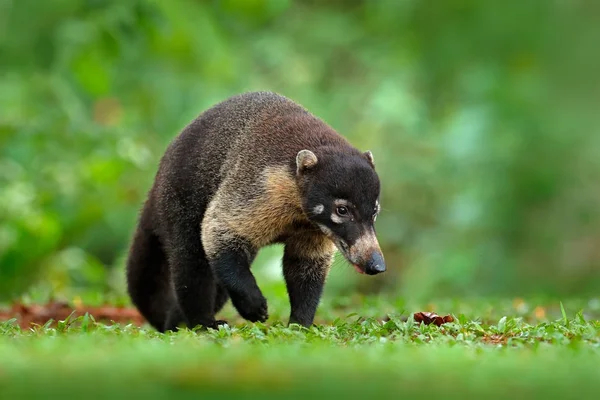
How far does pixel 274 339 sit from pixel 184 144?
8.53 ft

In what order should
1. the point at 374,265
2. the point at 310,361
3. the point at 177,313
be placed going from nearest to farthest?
the point at 310,361, the point at 374,265, the point at 177,313

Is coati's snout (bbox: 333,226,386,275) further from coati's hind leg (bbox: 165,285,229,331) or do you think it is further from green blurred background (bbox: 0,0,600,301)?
green blurred background (bbox: 0,0,600,301)

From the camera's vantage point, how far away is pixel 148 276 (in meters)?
9.14

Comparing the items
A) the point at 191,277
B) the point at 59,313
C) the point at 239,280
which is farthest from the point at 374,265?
the point at 59,313

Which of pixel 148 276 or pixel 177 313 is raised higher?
pixel 148 276

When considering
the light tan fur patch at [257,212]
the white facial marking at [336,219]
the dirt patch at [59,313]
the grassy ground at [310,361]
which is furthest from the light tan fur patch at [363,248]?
the dirt patch at [59,313]

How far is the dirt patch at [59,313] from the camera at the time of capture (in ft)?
30.2

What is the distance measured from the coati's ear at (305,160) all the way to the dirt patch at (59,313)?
8.09 feet

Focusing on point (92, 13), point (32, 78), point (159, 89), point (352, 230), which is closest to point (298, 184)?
point (352, 230)

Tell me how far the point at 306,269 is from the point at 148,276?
1730mm

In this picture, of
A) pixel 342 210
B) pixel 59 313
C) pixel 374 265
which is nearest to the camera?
pixel 374 265

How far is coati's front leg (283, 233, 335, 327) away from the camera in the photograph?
8.03m

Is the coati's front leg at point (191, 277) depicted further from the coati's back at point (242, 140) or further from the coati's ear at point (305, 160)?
the coati's ear at point (305, 160)

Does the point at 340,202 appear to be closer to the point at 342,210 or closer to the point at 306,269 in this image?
the point at 342,210
